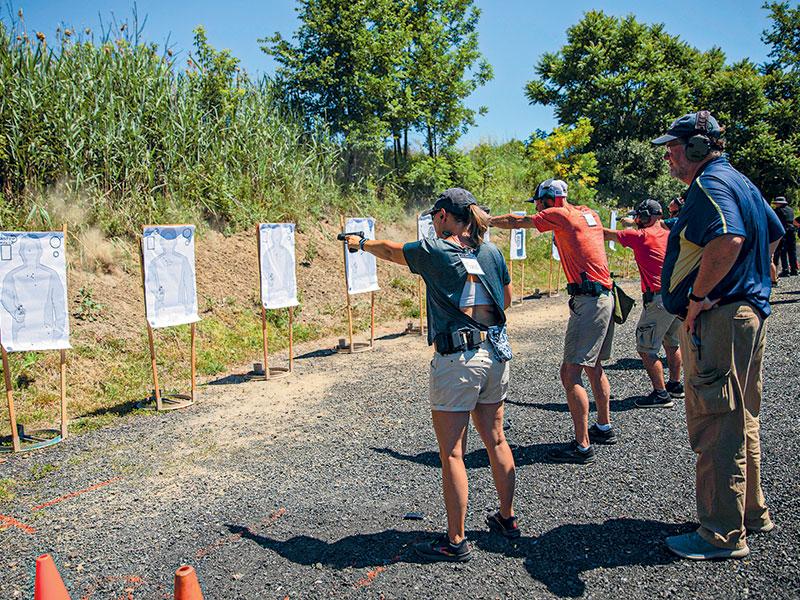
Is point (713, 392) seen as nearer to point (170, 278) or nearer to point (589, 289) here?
point (589, 289)

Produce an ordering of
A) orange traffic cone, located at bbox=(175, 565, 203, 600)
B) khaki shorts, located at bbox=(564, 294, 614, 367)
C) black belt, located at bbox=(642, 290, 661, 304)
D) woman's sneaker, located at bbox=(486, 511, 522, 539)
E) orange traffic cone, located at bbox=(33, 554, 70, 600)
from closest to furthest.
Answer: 1. orange traffic cone, located at bbox=(175, 565, 203, 600)
2. orange traffic cone, located at bbox=(33, 554, 70, 600)
3. woman's sneaker, located at bbox=(486, 511, 522, 539)
4. khaki shorts, located at bbox=(564, 294, 614, 367)
5. black belt, located at bbox=(642, 290, 661, 304)

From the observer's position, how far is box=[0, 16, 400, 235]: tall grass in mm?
9336

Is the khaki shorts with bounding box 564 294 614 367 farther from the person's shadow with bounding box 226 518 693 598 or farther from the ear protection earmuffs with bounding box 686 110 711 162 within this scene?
the ear protection earmuffs with bounding box 686 110 711 162

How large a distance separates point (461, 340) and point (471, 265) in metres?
0.39

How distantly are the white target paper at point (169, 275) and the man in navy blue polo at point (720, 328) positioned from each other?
17.1 feet

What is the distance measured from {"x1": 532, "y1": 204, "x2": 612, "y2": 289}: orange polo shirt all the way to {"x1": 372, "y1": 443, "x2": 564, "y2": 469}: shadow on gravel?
137cm

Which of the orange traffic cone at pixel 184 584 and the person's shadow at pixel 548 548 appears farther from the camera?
the person's shadow at pixel 548 548

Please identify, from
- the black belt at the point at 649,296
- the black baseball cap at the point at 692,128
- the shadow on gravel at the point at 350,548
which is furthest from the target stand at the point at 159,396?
the black baseball cap at the point at 692,128

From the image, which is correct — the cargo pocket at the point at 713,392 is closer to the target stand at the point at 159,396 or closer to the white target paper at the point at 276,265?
the target stand at the point at 159,396

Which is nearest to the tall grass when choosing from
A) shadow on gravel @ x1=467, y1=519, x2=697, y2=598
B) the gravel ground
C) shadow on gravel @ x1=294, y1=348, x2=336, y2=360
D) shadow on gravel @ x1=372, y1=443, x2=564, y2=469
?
shadow on gravel @ x1=294, y1=348, x2=336, y2=360

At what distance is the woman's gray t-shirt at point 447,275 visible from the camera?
3.25 m

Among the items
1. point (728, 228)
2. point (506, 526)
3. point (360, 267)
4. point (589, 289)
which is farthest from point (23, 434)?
point (728, 228)

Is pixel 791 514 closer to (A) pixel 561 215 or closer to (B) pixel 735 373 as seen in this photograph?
(B) pixel 735 373

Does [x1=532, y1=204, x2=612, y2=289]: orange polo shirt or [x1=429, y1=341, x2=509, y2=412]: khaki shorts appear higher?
[x1=532, y1=204, x2=612, y2=289]: orange polo shirt
